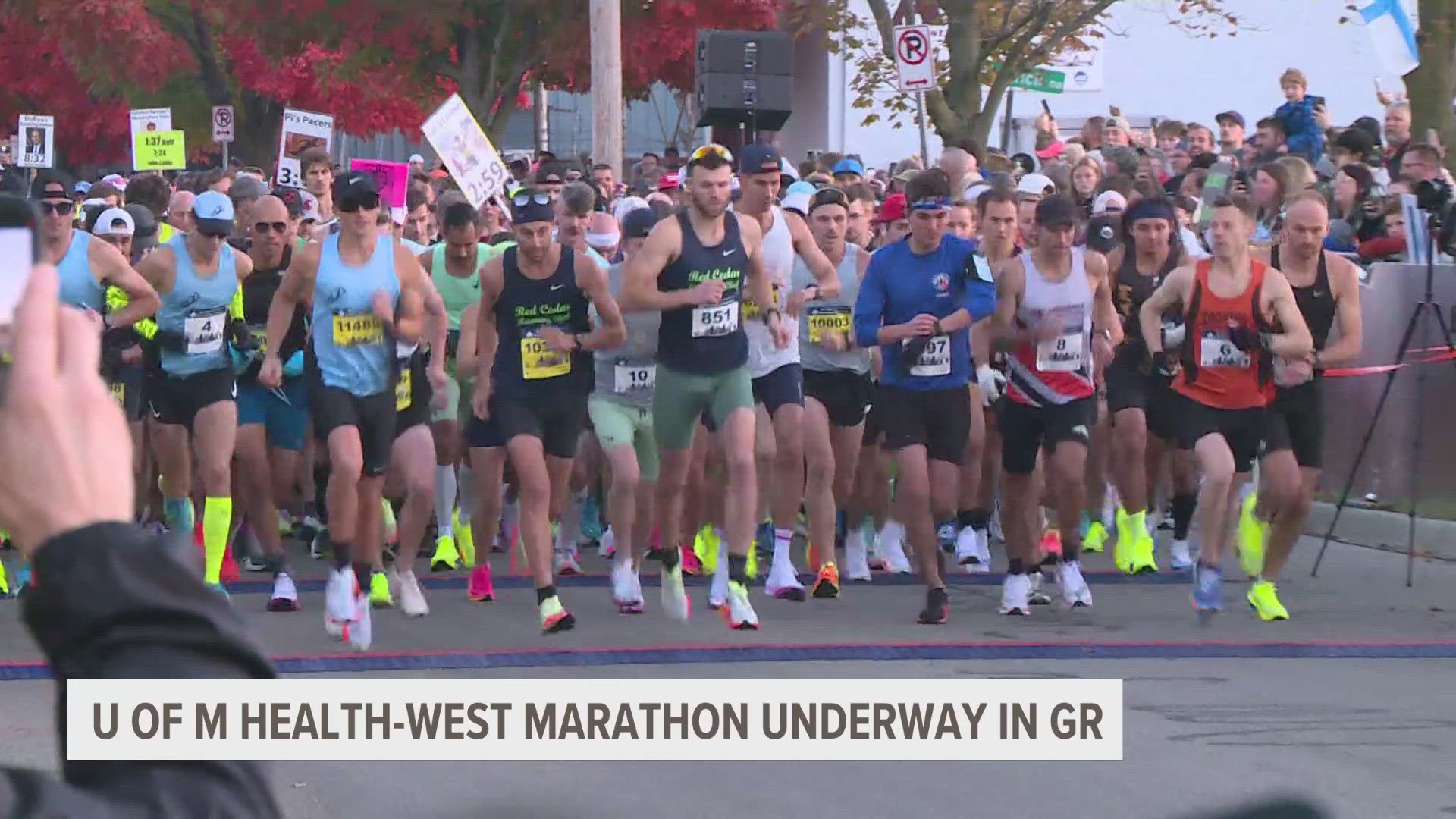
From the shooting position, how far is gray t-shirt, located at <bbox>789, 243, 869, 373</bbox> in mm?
11422

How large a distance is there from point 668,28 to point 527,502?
87.4 ft

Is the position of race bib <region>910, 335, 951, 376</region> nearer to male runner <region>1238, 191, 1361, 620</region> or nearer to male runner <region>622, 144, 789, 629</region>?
male runner <region>622, 144, 789, 629</region>

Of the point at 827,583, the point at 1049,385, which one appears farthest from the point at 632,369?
the point at 1049,385

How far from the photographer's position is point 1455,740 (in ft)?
24.6

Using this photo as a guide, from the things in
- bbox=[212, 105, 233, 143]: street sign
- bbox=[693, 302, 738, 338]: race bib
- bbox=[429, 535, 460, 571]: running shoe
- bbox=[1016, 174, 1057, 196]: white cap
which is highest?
bbox=[212, 105, 233, 143]: street sign

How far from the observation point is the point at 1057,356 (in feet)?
34.0

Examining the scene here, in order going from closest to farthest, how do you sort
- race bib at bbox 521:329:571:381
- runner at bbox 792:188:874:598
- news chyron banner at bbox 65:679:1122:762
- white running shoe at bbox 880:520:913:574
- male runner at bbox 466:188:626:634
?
news chyron banner at bbox 65:679:1122:762, male runner at bbox 466:188:626:634, race bib at bbox 521:329:571:381, runner at bbox 792:188:874:598, white running shoe at bbox 880:520:913:574

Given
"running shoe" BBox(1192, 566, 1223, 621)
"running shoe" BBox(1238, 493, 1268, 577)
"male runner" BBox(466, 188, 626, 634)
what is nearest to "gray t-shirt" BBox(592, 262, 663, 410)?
"male runner" BBox(466, 188, 626, 634)

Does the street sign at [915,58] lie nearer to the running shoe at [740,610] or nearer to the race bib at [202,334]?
the race bib at [202,334]

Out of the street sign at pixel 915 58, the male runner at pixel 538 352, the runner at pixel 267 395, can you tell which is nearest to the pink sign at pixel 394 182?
the runner at pixel 267 395

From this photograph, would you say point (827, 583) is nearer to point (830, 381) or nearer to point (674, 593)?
point (830, 381)

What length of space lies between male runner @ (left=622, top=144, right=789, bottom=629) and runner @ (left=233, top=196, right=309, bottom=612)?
197 centimetres

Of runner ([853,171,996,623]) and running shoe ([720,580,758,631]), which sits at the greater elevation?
runner ([853,171,996,623])

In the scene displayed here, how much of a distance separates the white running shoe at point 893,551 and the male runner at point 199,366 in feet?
11.3
